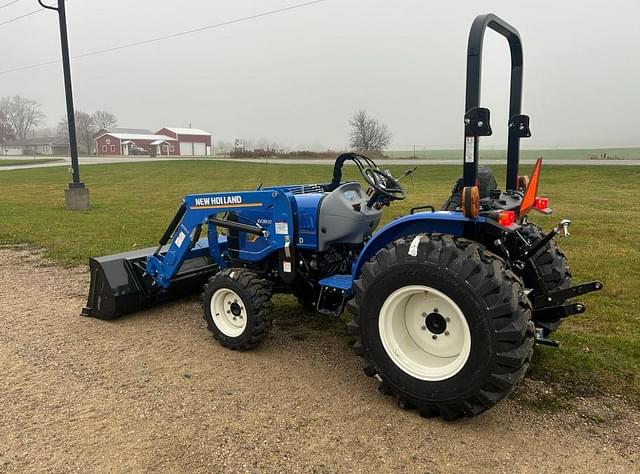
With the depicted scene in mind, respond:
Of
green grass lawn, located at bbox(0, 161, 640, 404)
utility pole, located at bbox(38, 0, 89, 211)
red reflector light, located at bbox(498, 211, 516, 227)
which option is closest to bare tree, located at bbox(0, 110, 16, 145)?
green grass lawn, located at bbox(0, 161, 640, 404)

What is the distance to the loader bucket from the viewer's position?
5172mm

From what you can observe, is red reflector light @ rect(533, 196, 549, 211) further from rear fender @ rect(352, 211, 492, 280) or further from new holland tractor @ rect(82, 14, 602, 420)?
rear fender @ rect(352, 211, 492, 280)

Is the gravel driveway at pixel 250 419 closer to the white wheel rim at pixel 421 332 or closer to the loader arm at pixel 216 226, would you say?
the white wheel rim at pixel 421 332

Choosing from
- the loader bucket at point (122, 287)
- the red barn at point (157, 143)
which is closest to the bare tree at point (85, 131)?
the red barn at point (157, 143)

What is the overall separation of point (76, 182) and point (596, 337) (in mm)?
13915

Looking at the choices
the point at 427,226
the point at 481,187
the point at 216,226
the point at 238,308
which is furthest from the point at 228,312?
the point at 481,187

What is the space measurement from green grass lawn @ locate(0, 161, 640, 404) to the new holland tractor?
0.54 m

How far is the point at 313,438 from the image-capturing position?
310 centimetres

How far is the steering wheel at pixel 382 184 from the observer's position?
435 cm

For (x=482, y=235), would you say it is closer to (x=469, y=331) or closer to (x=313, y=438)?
(x=469, y=331)

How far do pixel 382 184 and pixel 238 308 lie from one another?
5.51 feet

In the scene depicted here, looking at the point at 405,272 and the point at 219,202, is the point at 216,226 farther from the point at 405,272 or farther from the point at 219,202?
the point at 405,272

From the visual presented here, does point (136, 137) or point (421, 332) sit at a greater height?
point (136, 137)

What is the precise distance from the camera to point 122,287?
522 centimetres
